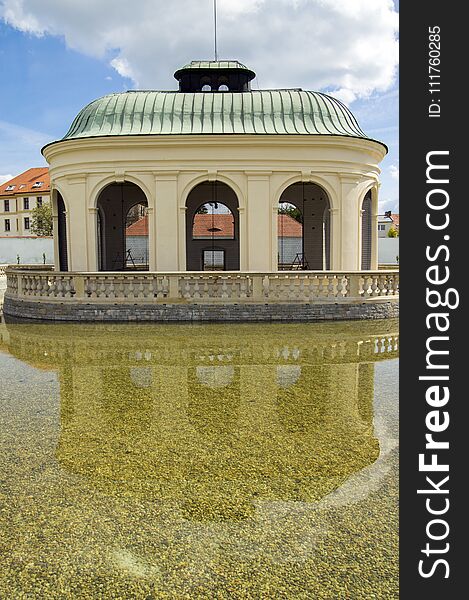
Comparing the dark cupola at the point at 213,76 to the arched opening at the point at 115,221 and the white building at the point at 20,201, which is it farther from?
the white building at the point at 20,201

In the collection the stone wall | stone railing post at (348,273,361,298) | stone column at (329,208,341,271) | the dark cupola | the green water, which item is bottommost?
the green water

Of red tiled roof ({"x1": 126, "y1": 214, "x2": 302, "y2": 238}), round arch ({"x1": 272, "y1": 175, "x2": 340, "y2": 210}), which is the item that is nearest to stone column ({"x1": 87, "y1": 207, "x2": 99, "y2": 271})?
round arch ({"x1": 272, "y1": 175, "x2": 340, "y2": 210})

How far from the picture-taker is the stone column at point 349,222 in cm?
2056

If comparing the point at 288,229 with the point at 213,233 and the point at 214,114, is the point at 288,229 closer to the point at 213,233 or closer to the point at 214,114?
the point at 213,233

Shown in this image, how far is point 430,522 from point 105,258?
2613 centimetres

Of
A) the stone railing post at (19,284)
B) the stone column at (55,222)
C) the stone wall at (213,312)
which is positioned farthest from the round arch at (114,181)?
the stone wall at (213,312)

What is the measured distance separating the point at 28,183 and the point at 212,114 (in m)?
70.4

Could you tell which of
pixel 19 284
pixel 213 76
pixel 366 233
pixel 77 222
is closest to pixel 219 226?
pixel 213 76

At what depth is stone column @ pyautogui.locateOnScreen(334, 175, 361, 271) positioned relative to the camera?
20.6 metres

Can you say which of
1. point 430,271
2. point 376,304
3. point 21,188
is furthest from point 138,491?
point 21,188

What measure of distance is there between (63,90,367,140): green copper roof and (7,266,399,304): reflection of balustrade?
6.27m

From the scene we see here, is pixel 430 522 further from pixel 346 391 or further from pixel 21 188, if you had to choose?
pixel 21 188

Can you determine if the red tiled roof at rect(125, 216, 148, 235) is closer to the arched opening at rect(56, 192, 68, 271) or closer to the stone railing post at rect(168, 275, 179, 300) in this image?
the arched opening at rect(56, 192, 68, 271)

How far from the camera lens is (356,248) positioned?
21062 millimetres
